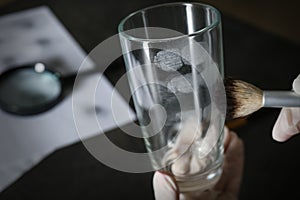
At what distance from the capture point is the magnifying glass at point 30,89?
597mm

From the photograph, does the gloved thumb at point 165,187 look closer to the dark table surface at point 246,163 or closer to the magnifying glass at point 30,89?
the dark table surface at point 246,163

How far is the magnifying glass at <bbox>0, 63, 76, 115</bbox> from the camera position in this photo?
0.60 m

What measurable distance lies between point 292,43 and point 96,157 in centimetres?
34

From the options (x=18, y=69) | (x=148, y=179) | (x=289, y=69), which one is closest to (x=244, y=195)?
(x=148, y=179)

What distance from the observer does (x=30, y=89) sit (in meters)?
0.62

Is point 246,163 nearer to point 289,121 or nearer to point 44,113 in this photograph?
point 289,121

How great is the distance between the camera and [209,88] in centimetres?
35

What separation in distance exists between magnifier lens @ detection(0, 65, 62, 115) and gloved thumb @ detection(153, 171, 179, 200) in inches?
10.9

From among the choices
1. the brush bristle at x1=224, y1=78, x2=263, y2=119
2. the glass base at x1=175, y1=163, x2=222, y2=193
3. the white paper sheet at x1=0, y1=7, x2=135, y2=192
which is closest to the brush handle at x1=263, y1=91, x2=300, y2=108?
the brush bristle at x1=224, y1=78, x2=263, y2=119

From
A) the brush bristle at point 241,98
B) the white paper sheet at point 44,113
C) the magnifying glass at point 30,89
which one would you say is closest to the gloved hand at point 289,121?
the brush bristle at point 241,98

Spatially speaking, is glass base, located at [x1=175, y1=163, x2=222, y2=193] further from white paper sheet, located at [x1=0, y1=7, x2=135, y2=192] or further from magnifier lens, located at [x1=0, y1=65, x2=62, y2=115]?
magnifier lens, located at [x1=0, y1=65, x2=62, y2=115]

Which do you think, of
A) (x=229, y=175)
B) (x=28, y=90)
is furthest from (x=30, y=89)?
(x=229, y=175)

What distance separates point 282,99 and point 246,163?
18cm

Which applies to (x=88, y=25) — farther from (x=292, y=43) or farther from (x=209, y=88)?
(x=209, y=88)
